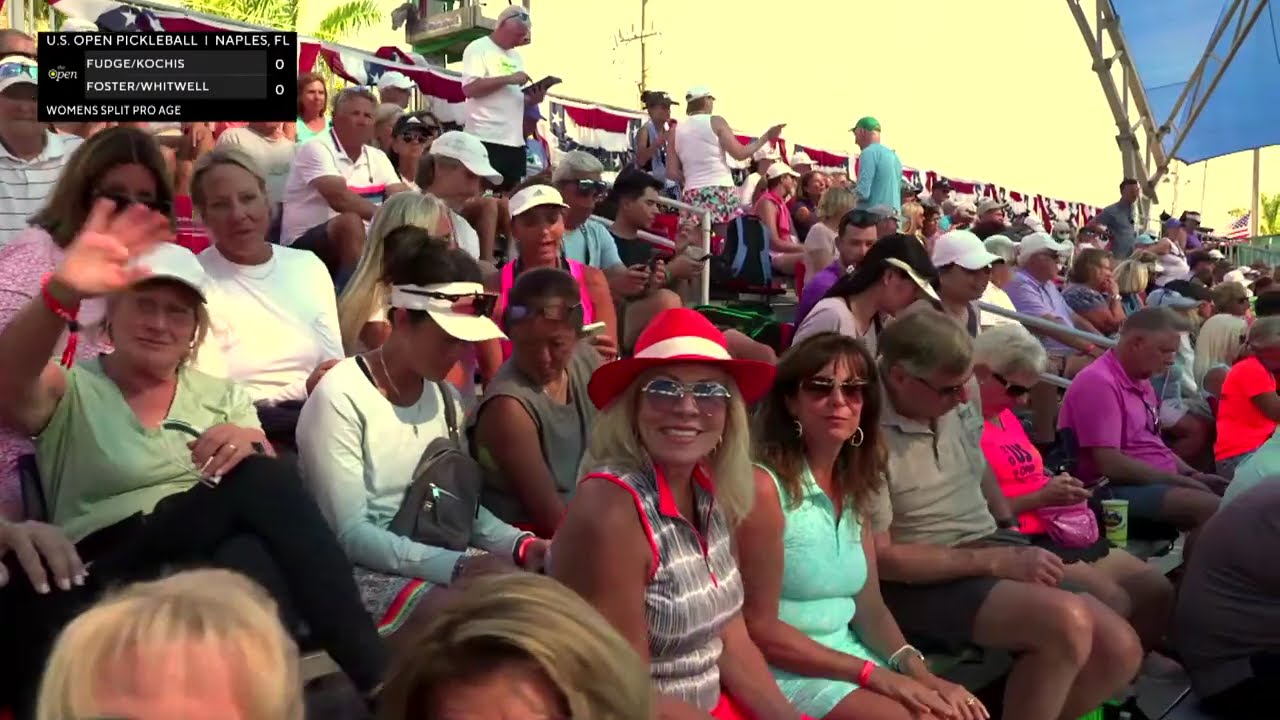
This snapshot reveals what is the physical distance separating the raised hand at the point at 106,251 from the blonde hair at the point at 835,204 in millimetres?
6158

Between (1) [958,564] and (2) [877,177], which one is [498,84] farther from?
(1) [958,564]

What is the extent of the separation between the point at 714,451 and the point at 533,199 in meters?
2.50

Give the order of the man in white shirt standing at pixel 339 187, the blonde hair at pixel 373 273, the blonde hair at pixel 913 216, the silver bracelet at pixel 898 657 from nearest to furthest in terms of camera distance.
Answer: the silver bracelet at pixel 898 657 < the blonde hair at pixel 373 273 < the man in white shirt standing at pixel 339 187 < the blonde hair at pixel 913 216

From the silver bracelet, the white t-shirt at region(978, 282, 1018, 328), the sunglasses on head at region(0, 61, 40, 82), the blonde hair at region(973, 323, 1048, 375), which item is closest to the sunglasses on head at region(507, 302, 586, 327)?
the silver bracelet

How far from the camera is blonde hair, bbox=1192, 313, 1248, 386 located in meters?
8.28

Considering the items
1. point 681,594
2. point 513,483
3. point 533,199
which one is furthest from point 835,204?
point 681,594

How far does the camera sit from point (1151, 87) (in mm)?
17344

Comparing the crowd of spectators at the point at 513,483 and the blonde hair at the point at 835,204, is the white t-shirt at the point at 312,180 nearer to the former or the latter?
the crowd of spectators at the point at 513,483

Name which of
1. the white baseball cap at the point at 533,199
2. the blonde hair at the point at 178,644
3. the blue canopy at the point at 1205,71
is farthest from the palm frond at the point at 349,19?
the blonde hair at the point at 178,644

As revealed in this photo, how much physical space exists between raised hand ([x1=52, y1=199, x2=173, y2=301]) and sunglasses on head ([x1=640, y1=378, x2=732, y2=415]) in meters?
1.17

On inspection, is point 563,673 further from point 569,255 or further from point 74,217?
point 569,255

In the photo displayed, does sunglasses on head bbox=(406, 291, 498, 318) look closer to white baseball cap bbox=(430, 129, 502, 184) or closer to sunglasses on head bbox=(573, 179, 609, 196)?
white baseball cap bbox=(430, 129, 502, 184)

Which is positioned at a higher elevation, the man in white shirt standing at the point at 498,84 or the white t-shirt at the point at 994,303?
the man in white shirt standing at the point at 498,84

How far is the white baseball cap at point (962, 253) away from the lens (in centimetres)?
638
